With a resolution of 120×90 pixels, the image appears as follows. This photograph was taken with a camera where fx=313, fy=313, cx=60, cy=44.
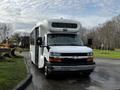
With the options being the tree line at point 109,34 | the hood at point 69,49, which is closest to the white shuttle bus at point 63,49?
the hood at point 69,49

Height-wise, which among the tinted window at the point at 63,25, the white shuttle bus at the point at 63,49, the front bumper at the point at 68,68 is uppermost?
the tinted window at the point at 63,25

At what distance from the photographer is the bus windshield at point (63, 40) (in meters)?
15.0

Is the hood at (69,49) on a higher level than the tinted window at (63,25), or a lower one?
lower

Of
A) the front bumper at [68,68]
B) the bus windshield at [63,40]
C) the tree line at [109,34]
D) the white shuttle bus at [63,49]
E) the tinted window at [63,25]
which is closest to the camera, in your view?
the front bumper at [68,68]

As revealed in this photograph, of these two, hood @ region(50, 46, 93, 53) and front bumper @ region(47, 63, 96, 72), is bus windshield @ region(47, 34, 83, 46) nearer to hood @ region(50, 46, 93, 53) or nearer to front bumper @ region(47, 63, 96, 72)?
hood @ region(50, 46, 93, 53)

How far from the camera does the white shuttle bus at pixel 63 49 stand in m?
13.7

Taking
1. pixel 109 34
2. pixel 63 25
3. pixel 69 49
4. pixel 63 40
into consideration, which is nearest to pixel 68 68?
pixel 69 49

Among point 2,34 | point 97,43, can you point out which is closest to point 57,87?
point 2,34

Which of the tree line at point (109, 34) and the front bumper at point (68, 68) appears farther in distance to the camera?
the tree line at point (109, 34)

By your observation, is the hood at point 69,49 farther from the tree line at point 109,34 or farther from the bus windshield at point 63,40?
the tree line at point 109,34

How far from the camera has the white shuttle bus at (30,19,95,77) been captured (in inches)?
538

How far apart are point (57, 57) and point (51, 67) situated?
521mm

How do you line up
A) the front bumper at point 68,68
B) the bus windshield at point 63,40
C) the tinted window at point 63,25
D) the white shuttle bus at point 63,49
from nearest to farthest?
the front bumper at point 68,68
the white shuttle bus at point 63,49
the bus windshield at point 63,40
the tinted window at point 63,25

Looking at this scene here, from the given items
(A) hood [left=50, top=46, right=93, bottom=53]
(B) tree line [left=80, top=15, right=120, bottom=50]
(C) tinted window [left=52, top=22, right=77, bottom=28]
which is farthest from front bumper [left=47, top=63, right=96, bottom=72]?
(B) tree line [left=80, top=15, right=120, bottom=50]
